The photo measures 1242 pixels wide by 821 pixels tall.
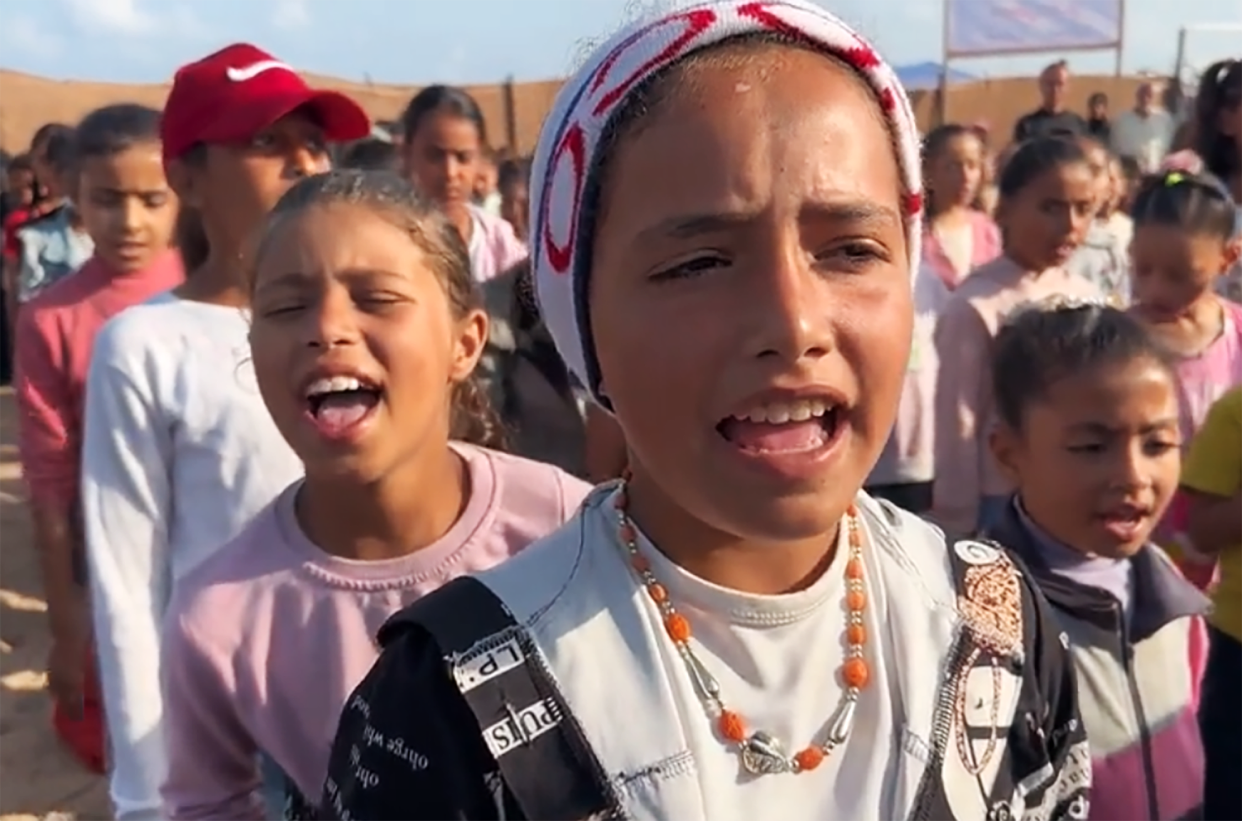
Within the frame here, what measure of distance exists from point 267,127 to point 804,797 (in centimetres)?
164

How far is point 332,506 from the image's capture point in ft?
5.84

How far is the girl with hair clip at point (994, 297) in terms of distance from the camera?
3.73 m

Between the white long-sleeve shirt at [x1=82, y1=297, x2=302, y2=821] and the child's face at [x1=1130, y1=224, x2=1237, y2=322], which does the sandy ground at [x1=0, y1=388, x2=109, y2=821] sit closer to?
the white long-sleeve shirt at [x1=82, y1=297, x2=302, y2=821]

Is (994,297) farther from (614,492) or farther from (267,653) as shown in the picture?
(614,492)

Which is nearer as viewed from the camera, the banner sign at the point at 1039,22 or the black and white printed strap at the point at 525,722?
the black and white printed strap at the point at 525,722

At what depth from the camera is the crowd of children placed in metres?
1.09

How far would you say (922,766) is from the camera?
46.0 inches

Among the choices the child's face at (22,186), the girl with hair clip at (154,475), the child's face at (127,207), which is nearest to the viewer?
the girl with hair clip at (154,475)

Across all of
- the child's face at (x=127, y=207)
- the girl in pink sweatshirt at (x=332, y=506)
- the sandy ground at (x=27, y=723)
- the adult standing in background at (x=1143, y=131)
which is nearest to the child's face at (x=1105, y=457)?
the girl in pink sweatshirt at (x=332, y=506)

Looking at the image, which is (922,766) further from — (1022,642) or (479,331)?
(479,331)

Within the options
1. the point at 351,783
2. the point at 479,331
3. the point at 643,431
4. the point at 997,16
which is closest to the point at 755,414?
the point at 643,431

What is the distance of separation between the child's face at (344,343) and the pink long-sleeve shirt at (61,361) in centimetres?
113

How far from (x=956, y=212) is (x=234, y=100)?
3.82m

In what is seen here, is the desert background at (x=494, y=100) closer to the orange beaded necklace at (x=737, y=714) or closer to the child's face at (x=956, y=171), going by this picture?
the child's face at (x=956, y=171)
